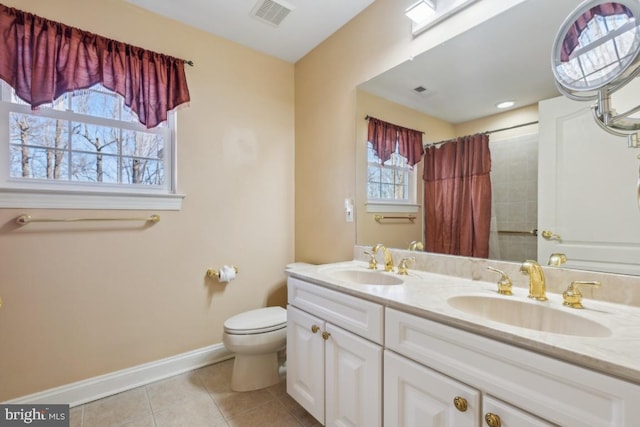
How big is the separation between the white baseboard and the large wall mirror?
1.67m

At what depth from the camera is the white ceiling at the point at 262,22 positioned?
74.3 inches

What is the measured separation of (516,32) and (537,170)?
0.61 meters

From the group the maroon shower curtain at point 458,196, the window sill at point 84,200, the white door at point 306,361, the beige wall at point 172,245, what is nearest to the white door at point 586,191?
the maroon shower curtain at point 458,196

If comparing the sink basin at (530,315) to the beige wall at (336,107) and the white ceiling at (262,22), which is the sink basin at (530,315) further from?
the white ceiling at (262,22)

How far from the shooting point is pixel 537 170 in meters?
1.22

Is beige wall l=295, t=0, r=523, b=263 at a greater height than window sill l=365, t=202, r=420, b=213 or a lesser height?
greater

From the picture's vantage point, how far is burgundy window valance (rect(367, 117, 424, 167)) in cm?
171

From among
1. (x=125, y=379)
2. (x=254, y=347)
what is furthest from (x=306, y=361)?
(x=125, y=379)

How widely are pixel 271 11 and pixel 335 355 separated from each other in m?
2.13

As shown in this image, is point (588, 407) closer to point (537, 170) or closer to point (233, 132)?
point (537, 170)

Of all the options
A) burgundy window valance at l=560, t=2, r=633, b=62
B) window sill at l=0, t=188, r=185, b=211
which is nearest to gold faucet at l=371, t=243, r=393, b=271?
burgundy window valance at l=560, t=2, r=633, b=62

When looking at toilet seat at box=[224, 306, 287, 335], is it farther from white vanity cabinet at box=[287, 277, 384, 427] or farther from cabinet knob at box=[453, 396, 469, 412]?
cabinet knob at box=[453, 396, 469, 412]

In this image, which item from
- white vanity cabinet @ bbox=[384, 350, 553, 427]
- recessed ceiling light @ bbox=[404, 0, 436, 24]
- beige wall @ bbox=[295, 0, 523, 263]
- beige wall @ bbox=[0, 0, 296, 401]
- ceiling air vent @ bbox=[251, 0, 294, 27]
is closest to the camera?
white vanity cabinet @ bbox=[384, 350, 553, 427]

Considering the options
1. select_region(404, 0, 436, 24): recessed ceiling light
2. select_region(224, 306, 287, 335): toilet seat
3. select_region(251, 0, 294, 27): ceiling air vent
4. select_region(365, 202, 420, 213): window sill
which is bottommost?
select_region(224, 306, 287, 335): toilet seat
